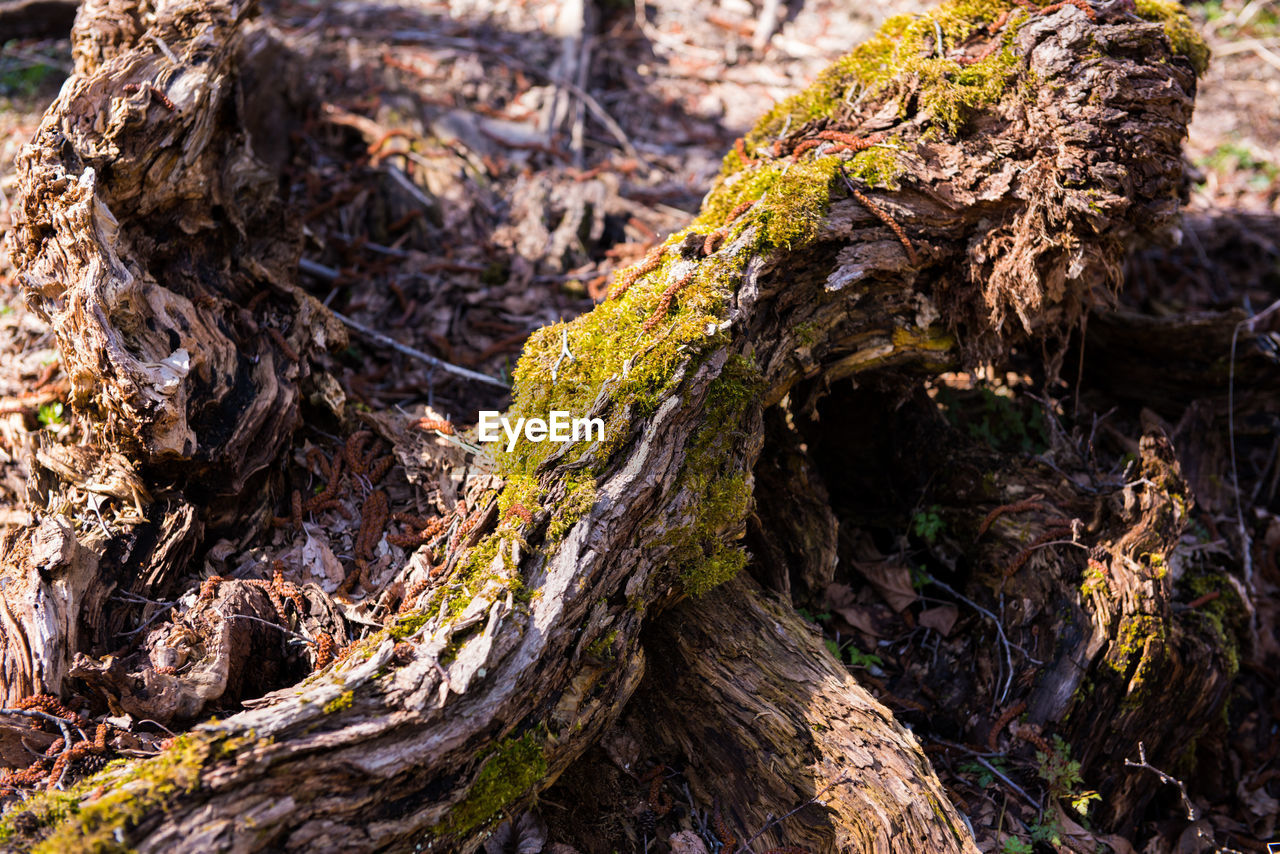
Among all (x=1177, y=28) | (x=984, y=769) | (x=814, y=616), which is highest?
(x=1177, y=28)

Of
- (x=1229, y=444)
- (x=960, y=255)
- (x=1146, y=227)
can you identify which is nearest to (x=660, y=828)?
(x=960, y=255)

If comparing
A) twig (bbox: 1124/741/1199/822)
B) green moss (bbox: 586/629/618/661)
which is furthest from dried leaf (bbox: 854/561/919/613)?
green moss (bbox: 586/629/618/661)

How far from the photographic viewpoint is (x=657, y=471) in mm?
2996

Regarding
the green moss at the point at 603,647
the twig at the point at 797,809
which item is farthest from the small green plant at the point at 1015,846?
the green moss at the point at 603,647

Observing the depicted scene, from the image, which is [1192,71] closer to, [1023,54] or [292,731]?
[1023,54]

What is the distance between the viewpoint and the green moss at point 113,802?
2084 millimetres

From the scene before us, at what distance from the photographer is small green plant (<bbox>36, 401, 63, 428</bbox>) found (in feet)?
12.5

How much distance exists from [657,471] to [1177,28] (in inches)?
131

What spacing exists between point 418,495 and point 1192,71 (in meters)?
4.27

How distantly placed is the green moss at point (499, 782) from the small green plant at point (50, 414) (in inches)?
113

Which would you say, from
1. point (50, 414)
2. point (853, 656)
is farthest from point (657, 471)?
point (50, 414)

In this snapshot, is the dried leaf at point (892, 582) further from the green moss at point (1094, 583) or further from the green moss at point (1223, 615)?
the green moss at point (1223, 615)

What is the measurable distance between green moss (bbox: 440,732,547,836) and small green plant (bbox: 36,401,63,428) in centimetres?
287

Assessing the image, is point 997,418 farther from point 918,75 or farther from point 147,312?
point 147,312
